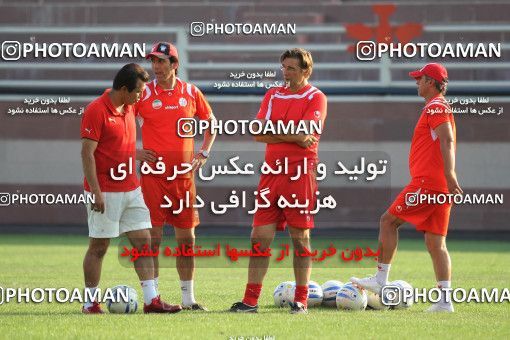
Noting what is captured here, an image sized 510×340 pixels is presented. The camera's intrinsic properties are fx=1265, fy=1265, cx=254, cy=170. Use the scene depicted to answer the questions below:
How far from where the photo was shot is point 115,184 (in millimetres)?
11227

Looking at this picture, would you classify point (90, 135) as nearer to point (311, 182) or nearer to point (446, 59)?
point (311, 182)

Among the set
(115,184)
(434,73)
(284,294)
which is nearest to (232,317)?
(284,294)

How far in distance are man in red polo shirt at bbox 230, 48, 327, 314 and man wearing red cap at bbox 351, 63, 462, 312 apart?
885 mm

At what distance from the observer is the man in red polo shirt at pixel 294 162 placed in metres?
11.2

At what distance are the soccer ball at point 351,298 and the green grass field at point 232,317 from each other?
0.20m

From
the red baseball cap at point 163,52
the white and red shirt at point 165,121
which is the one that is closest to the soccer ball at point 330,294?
the white and red shirt at point 165,121

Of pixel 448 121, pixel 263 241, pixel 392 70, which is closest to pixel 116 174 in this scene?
pixel 263 241

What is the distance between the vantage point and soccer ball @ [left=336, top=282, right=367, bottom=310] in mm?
11688

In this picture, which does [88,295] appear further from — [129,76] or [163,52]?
[163,52]

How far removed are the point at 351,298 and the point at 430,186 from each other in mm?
1282

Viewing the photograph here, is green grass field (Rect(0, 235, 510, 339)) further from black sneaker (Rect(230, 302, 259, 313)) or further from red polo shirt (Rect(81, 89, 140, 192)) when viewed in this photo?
red polo shirt (Rect(81, 89, 140, 192))

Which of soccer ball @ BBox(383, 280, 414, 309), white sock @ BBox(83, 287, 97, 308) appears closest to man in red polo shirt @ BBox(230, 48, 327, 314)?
soccer ball @ BBox(383, 280, 414, 309)

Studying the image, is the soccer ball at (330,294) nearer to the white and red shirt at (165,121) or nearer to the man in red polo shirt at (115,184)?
the man in red polo shirt at (115,184)

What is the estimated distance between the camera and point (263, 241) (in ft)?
37.4
